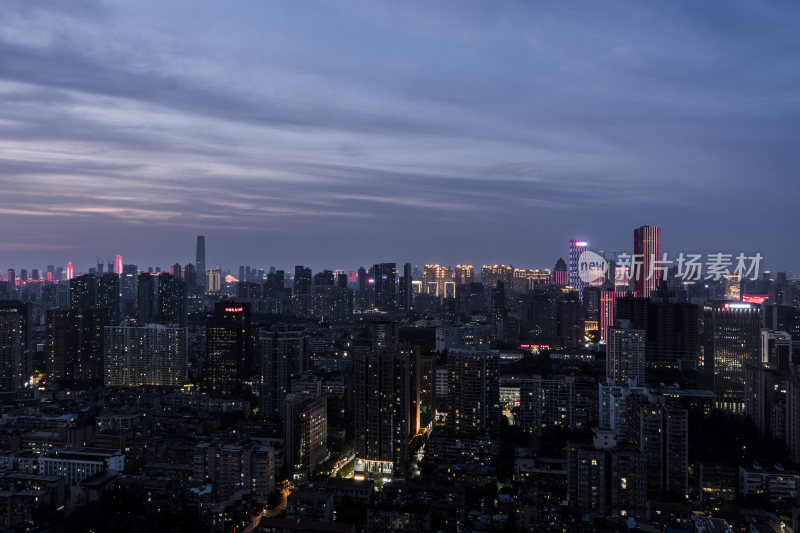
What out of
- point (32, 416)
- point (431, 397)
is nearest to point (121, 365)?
point (32, 416)

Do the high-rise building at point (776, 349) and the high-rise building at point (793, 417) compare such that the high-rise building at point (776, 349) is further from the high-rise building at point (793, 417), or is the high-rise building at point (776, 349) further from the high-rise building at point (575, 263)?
the high-rise building at point (575, 263)

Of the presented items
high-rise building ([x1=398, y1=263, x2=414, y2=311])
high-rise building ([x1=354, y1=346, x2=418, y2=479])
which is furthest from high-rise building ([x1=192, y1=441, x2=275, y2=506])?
high-rise building ([x1=398, y1=263, x2=414, y2=311])

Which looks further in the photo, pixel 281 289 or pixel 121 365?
pixel 281 289

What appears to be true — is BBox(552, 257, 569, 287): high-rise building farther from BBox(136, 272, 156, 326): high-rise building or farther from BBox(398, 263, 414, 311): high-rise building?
BBox(136, 272, 156, 326): high-rise building

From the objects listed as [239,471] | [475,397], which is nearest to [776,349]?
[475,397]

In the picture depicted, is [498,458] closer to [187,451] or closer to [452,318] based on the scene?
[187,451]

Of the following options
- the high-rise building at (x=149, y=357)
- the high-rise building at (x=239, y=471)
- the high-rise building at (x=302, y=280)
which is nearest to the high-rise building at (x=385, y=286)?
the high-rise building at (x=302, y=280)

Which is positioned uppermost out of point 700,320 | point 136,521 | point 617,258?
point 617,258
